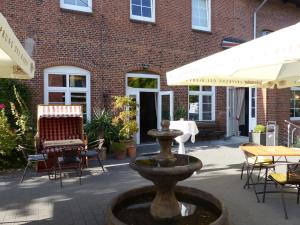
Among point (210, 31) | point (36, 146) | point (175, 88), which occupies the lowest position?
point (36, 146)

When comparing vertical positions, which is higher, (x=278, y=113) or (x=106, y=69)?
(x=106, y=69)

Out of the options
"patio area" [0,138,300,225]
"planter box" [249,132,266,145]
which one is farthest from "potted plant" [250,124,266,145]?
"patio area" [0,138,300,225]

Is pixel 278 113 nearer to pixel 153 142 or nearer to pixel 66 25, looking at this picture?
pixel 153 142

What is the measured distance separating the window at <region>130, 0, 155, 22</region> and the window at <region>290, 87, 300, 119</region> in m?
7.34

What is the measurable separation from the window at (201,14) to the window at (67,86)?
5.65 meters

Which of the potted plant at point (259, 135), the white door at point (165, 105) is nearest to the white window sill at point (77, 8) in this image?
the white door at point (165, 105)

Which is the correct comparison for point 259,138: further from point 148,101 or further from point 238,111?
point 148,101

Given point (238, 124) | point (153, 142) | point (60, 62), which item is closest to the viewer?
point (60, 62)

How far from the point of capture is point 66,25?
9992 mm

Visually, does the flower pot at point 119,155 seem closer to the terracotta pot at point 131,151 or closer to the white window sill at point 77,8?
the terracotta pot at point 131,151

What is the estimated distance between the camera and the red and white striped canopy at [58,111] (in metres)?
7.92

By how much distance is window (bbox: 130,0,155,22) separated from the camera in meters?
11.5

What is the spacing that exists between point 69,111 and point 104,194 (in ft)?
11.0

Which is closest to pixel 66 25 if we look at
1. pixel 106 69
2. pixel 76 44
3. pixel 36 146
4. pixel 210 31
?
pixel 76 44
